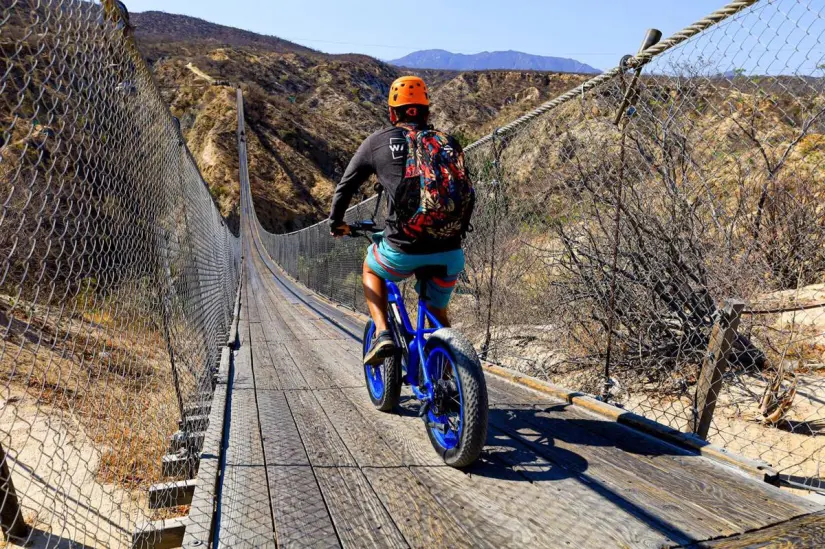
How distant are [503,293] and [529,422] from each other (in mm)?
3132

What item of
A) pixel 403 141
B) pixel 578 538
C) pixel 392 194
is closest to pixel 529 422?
pixel 578 538

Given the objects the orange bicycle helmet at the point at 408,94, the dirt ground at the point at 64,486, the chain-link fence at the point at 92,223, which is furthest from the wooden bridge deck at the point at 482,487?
the orange bicycle helmet at the point at 408,94

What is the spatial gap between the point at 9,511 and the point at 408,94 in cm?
250

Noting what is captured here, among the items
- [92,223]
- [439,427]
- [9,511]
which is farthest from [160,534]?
[92,223]

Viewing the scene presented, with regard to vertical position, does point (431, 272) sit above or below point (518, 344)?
above

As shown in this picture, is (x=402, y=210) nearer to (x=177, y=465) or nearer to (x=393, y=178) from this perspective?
(x=393, y=178)

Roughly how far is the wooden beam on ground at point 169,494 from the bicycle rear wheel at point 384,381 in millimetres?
1095

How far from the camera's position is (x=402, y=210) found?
246 centimetres

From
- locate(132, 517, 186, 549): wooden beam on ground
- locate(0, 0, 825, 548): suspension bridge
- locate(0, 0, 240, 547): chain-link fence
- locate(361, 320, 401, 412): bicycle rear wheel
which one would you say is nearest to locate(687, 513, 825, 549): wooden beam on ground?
locate(0, 0, 825, 548): suspension bridge

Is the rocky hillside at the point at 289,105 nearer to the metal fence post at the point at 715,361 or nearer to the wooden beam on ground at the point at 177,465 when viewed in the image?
the metal fence post at the point at 715,361

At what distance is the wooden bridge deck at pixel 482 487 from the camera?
1.85 meters

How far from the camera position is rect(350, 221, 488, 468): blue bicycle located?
219cm

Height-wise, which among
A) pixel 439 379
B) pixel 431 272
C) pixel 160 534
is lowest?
pixel 160 534

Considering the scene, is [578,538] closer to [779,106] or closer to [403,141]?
[403,141]
